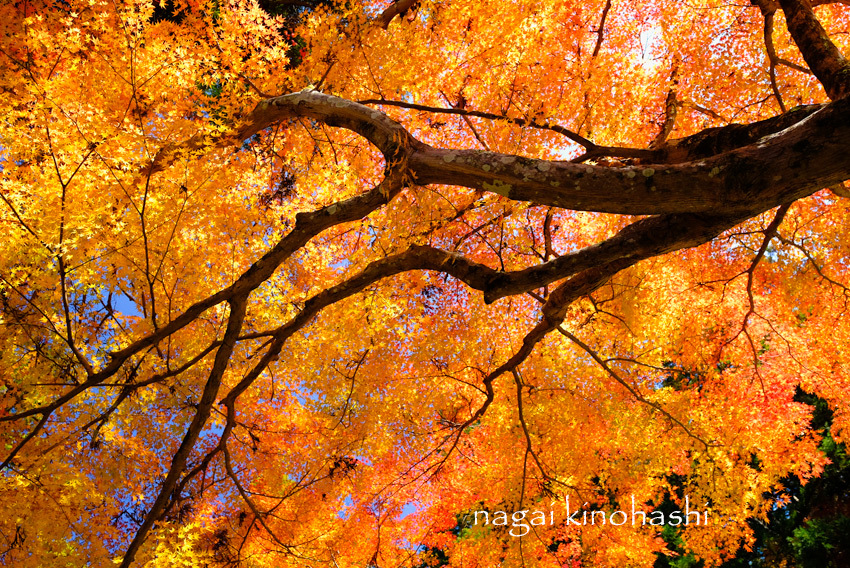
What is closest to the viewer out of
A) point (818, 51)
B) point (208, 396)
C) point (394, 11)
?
point (208, 396)

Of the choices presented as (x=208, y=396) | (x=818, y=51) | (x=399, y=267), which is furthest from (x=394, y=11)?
(x=208, y=396)

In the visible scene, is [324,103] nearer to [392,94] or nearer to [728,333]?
[392,94]

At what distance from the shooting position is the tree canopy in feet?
12.9

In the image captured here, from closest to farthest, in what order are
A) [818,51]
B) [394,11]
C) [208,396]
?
[208,396]
[818,51]
[394,11]

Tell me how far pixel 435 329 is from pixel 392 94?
399 centimetres

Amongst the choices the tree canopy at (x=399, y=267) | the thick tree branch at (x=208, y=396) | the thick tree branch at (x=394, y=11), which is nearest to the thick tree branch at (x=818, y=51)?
the tree canopy at (x=399, y=267)

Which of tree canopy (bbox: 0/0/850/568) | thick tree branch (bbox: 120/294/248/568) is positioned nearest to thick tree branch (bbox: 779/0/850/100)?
tree canopy (bbox: 0/0/850/568)

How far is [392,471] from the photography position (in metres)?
9.30

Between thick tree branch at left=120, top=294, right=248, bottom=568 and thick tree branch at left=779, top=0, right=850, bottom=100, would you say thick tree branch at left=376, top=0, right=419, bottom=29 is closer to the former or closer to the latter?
thick tree branch at left=779, top=0, right=850, bottom=100

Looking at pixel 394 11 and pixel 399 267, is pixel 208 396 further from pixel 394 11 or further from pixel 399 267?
pixel 394 11

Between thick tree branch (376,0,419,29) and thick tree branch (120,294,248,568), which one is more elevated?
thick tree branch (376,0,419,29)

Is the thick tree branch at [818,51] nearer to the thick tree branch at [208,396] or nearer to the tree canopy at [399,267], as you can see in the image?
the tree canopy at [399,267]

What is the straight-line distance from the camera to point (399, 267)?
153 inches

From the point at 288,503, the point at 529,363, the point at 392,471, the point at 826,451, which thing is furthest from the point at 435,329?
the point at 826,451
